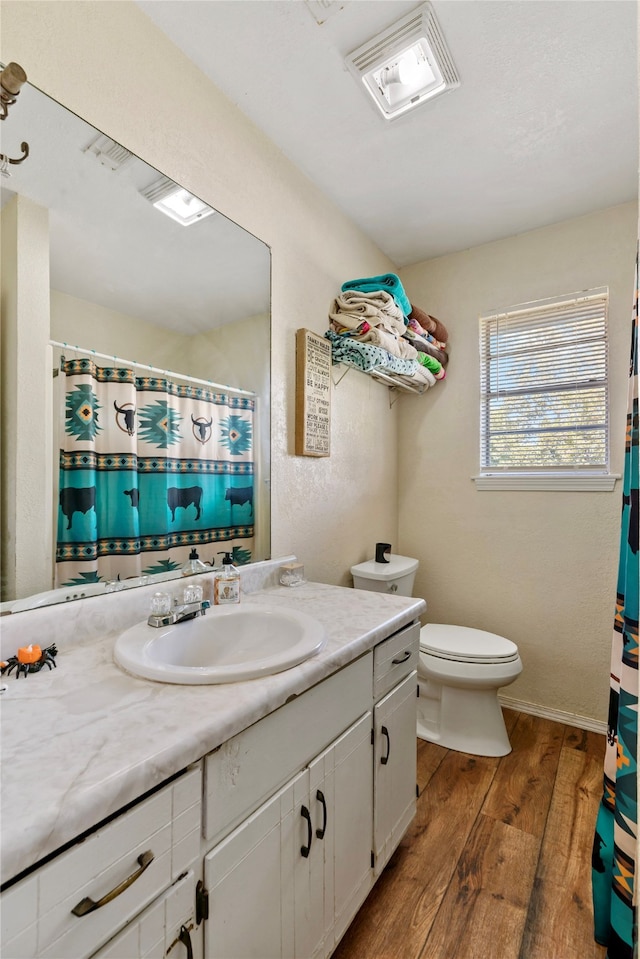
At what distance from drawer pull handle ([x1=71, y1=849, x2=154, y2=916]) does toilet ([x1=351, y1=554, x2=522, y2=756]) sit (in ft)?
5.09

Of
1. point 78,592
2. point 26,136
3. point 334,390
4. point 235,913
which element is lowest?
point 235,913

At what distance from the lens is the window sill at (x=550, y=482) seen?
210cm

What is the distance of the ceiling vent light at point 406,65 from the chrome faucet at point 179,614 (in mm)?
1717

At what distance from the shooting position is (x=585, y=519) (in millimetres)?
2146

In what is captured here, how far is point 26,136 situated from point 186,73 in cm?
67

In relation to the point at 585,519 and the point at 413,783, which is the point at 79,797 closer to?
the point at 413,783

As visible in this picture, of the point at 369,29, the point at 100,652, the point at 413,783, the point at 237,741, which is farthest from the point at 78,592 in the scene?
the point at 369,29

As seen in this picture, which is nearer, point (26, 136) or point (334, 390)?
point (26, 136)

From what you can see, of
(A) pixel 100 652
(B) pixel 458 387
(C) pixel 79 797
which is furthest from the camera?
(B) pixel 458 387

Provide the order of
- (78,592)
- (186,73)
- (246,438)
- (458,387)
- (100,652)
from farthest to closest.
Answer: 1. (458,387)
2. (246,438)
3. (186,73)
4. (78,592)
5. (100,652)

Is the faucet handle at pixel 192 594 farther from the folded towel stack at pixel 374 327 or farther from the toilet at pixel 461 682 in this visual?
the folded towel stack at pixel 374 327

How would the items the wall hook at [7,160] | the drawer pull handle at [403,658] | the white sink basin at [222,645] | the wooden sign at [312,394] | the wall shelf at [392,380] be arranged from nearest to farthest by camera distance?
the white sink basin at [222,645]
the wall hook at [7,160]
the drawer pull handle at [403,658]
the wooden sign at [312,394]
the wall shelf at [392,380]

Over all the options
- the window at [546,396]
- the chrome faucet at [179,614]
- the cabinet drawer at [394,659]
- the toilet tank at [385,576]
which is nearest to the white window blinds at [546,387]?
the window at [546,396]

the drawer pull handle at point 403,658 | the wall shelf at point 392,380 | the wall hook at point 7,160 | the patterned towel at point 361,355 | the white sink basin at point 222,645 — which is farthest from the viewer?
the wall shelf at point 392,380
